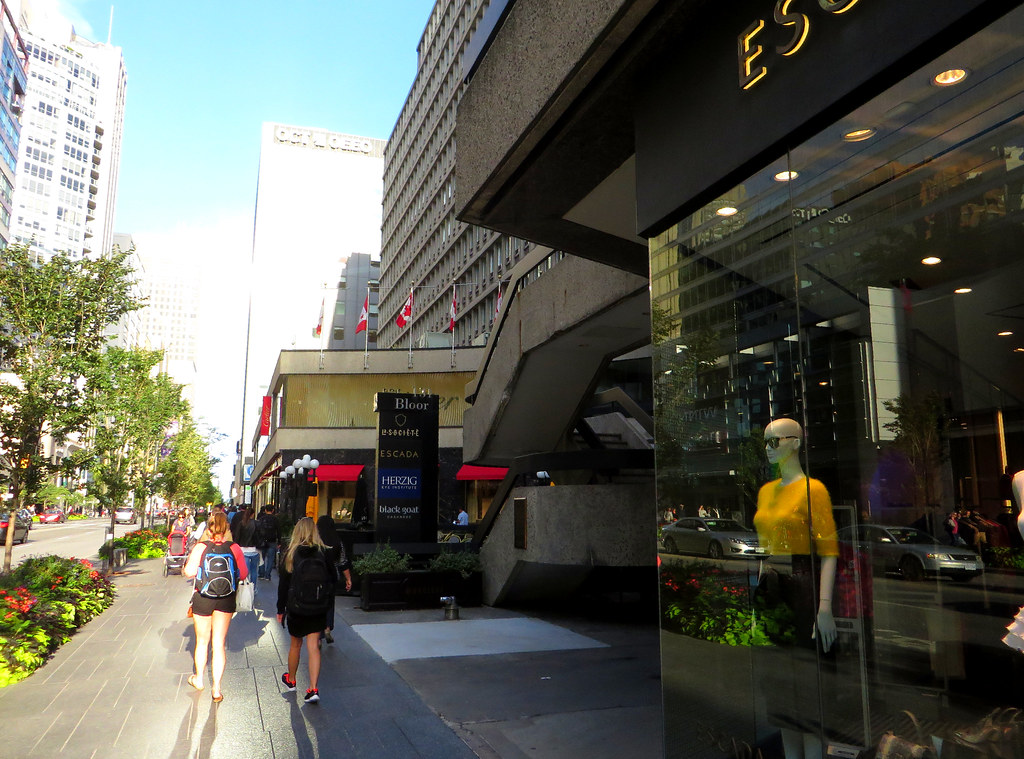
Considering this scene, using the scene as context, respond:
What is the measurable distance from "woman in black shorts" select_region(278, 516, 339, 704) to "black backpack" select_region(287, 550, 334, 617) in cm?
8

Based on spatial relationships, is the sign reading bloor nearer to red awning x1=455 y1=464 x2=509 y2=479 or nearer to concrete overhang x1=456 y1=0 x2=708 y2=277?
concrete overhang x1=456 y1=0 x2=708 y2=277

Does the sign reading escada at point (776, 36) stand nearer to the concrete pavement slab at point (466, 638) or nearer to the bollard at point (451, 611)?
the concrete pavement slab at point (466, 638)

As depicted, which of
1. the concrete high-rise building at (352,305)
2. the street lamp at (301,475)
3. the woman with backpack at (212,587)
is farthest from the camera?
the concrete high-rise building at (352,305)

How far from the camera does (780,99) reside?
4.25 meters

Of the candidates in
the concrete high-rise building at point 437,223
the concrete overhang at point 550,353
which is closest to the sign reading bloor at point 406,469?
the concrete overhang at point 550,353

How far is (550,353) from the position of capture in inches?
524

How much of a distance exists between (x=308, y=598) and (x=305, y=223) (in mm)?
129096

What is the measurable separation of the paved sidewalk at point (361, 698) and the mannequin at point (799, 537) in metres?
2.08

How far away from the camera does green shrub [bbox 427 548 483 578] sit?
14.6 meters

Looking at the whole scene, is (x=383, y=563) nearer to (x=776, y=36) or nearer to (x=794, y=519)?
(x=794, y=519)

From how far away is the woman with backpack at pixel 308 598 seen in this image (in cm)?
746

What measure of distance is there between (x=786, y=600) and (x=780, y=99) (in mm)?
2828

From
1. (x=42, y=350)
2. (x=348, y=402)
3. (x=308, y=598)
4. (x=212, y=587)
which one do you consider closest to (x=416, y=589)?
(x=212, y=587)

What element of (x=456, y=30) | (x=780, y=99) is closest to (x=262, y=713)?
(x=780, y=99)
